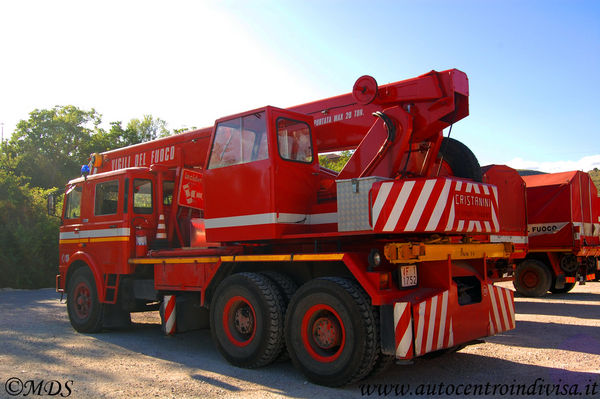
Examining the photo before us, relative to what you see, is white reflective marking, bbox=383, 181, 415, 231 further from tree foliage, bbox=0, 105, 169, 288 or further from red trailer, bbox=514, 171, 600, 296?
tree foliage, bbox=0, 105, 169, 288

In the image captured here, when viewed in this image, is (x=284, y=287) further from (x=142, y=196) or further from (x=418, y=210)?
(x=142, y=196)

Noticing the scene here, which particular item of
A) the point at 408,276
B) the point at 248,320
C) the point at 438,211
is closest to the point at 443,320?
the point at 408,276

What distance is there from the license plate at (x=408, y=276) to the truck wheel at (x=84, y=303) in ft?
19.3

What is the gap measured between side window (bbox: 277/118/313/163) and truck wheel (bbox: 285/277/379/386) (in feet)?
6.07

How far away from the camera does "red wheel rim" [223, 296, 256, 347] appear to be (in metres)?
6.34

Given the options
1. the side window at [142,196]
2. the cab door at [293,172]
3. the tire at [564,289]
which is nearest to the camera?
the cab door at [293,172]

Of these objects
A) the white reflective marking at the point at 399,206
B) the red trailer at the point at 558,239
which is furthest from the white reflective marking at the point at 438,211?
the red trailer at the point at 558,239

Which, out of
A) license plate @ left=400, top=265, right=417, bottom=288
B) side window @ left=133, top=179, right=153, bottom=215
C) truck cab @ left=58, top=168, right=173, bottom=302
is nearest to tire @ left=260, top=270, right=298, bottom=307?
license plate @ left=400, top=265, right=417, bottom=288

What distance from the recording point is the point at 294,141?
673cm

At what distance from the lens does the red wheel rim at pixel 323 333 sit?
5.38 metres

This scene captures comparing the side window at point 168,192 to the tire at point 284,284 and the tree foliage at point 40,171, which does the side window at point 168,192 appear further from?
the tree foliage at point 40,171

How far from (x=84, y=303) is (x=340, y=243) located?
5710 mm

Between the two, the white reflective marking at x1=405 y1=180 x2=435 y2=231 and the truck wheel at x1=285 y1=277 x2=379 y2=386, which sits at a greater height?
the white reflective marking at x1=405 y1=180 x2=435 y2=231

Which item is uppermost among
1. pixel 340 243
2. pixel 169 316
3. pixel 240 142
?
pixel 240 142
